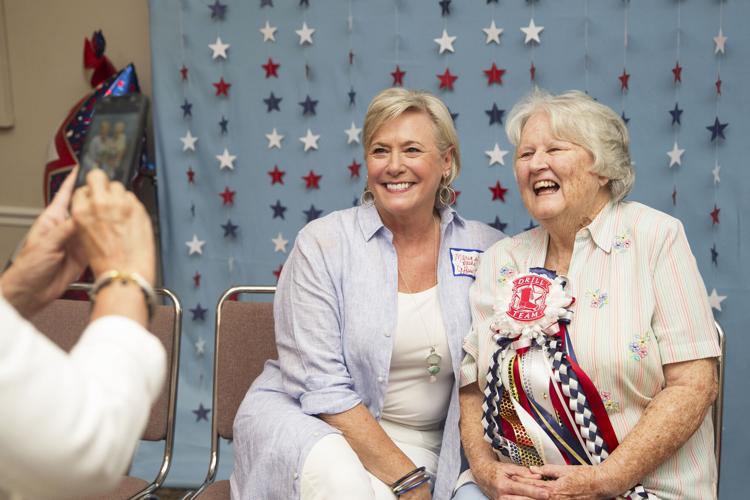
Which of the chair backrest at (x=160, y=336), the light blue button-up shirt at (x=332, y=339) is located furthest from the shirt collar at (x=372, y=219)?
the chair backrest at (x=160, y=336)

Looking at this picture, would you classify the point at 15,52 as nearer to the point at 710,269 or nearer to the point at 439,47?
the point at 439,47

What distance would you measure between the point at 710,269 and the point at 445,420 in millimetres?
1558

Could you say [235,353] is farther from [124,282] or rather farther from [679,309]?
[124,282]

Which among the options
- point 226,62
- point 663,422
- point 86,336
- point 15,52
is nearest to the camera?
point 86,336

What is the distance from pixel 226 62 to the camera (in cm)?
374

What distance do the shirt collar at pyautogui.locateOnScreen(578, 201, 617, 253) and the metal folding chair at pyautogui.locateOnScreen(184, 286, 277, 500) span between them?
1.13 m

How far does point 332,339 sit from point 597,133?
3.17 feet

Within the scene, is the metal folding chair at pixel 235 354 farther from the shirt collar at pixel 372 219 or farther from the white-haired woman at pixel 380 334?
the shirt collar at pixel 372 219

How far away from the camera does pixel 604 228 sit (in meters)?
2.09

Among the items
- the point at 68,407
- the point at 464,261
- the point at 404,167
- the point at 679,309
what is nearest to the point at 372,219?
the point at 404,167

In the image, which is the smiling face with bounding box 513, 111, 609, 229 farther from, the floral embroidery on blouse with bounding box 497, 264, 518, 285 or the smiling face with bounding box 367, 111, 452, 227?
the smiling face with bounding box 367, 111, 452, 227

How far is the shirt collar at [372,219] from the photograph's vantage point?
2387 millimetres

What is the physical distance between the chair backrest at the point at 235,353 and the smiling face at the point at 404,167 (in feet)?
1.80

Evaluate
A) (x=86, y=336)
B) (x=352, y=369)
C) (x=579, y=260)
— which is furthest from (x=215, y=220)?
(x=86, y=336)
